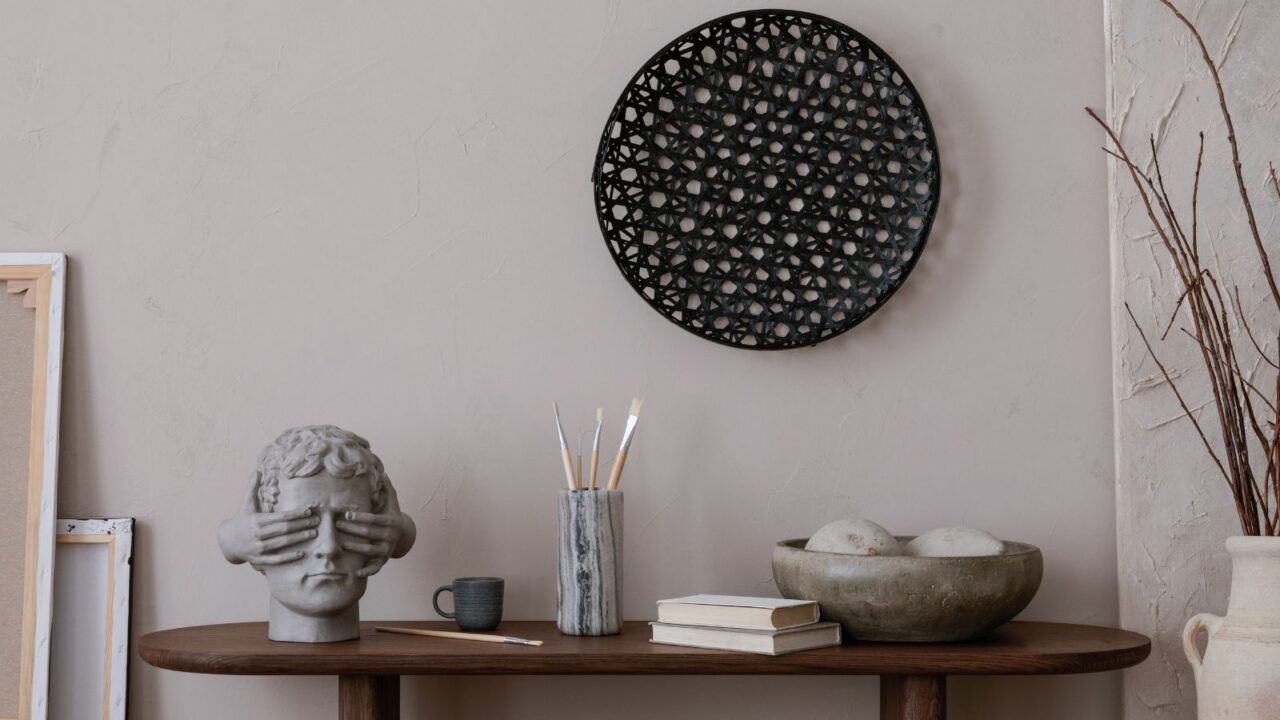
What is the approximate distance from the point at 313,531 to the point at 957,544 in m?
0.73

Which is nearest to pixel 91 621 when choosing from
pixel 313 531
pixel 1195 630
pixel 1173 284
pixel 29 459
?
pixel 29 459

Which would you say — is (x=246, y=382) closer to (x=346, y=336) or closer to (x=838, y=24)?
(x=346, y=336)

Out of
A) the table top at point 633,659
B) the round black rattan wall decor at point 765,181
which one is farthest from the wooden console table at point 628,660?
the round black rattan wall decor at point 765,181

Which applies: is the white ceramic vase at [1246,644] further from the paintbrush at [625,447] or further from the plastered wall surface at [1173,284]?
the paintbrush at [625,447]

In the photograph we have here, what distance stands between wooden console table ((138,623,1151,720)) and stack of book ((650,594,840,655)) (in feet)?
0.05

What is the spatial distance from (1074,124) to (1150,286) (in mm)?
241

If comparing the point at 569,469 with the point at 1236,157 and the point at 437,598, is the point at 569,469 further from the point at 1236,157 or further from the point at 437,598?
the point at 1236,157

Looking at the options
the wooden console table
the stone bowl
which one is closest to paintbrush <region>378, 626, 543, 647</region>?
the wooden console table

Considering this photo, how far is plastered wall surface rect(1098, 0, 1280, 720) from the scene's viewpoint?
143 cm

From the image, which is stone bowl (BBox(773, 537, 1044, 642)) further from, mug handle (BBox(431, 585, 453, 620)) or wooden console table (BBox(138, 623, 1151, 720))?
mug handle (BBox(431, 585, 453, 620))

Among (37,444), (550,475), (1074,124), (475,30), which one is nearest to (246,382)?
(37,444)

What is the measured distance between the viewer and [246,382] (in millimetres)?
1493

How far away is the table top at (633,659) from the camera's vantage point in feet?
3.84

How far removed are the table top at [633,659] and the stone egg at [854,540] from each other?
106mm
